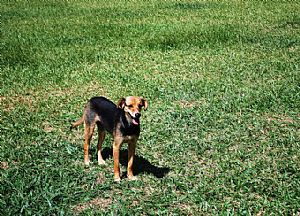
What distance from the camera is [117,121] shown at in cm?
561

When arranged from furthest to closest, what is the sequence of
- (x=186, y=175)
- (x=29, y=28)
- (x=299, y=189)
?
(x=29, y=28) < (x=186, y=175) < (x=299, y=189)

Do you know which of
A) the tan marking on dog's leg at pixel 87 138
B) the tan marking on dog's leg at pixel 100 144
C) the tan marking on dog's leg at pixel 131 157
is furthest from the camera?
the tan marking on dog's leg at pixel 100 144

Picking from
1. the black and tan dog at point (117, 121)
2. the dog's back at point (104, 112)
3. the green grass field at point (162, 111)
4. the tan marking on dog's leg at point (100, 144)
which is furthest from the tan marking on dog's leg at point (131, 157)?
the tan marking on dog's leg at point (100, 144)

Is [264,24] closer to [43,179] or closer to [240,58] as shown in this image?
[240,58]

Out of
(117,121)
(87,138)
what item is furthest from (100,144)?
(117,121)

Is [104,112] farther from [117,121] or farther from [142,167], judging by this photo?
[142,167]

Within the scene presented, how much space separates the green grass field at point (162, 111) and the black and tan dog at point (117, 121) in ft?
1.18

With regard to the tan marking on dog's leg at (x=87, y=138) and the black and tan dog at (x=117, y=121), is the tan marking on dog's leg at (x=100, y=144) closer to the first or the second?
the black and tan dog at (x=117, y=121)

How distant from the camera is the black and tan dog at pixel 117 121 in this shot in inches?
210

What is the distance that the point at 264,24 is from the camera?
55.3 feet

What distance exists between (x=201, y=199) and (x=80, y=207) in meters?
1.54

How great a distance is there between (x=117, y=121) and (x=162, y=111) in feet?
9.85

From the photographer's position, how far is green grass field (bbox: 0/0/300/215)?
555 centimetres

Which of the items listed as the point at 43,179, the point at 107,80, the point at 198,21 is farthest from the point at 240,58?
the point at 43,179
